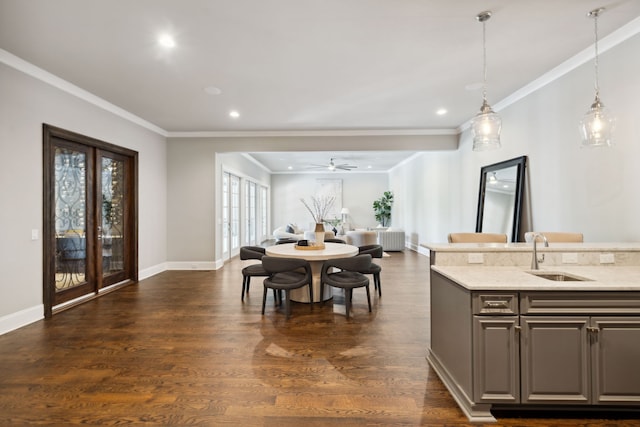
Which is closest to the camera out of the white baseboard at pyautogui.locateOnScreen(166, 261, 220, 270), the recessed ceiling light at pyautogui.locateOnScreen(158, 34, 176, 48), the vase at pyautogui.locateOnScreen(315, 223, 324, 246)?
the recessed ceiling light at pyautogui.locateOnScreen(158, 34, 176, 48)

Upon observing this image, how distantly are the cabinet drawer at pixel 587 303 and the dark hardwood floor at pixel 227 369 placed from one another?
2.29 feet

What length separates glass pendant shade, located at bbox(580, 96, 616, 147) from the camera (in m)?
2.38

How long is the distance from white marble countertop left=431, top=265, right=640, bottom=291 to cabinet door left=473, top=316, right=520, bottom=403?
A: 202 millimetres

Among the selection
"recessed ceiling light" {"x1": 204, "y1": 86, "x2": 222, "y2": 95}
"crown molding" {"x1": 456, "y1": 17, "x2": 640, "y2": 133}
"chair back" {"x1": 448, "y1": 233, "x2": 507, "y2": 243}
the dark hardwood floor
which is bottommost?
the dark hardwood floor

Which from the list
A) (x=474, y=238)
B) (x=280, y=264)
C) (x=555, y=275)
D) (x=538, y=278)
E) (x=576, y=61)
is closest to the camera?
(x=538, y=278)

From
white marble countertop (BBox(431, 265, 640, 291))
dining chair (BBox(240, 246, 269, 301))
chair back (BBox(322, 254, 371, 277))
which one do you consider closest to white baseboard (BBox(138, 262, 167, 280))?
dining chair (BBox(240, 246, 269, 301))

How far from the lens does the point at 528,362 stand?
183 centimetres

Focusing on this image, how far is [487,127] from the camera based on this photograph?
269 cm

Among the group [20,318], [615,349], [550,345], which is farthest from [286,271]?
[20,318]

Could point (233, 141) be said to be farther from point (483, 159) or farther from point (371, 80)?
point (483, 159)

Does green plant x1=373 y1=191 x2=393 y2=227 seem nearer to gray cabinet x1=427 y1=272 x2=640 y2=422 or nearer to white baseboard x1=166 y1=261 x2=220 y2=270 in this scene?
white baseboard x1=166 y1=261 x2=220 y2=270

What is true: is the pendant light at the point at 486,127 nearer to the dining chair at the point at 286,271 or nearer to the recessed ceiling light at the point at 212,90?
the dining chair at the point at 286,271

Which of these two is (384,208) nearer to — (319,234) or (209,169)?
(209,169)

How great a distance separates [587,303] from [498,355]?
61 cm
